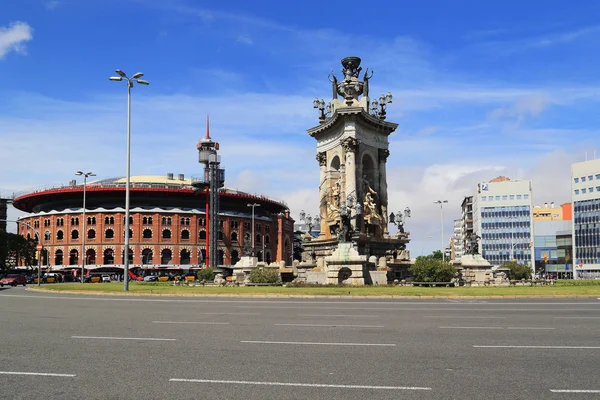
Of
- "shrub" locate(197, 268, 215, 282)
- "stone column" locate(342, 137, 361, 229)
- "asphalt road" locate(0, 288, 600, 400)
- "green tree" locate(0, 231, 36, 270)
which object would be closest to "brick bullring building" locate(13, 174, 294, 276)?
"green tree" locate(0, 231, 36, 270)

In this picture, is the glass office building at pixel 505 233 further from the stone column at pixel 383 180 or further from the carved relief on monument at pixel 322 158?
the carved relief on monument at pixel 322 158

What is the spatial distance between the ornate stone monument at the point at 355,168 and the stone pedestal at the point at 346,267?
8170 mm

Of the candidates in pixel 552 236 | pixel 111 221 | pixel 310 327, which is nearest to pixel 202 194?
pixel 111 221

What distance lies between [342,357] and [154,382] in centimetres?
322

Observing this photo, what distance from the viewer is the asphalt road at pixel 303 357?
7.27 metres

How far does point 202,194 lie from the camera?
110 metres

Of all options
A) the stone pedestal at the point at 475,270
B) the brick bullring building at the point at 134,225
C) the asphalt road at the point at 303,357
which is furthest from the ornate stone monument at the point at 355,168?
the brick bullring building at the point at 134,225

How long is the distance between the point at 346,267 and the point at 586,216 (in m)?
99.7

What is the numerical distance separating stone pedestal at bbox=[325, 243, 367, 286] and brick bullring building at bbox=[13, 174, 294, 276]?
7237 centimetres

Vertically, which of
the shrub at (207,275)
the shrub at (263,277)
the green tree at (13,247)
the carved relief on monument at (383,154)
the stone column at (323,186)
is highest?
the carved relief on monument at (383,154)

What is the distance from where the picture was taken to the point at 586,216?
117 meters

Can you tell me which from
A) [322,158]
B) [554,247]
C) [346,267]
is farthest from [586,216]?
[346,267]

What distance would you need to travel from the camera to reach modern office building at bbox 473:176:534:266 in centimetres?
13112

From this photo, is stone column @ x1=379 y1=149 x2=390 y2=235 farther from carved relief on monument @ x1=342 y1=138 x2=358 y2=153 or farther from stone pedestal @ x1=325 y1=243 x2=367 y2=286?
stone pedestal @ x1=325 y1=243 x2=367 y2=286
